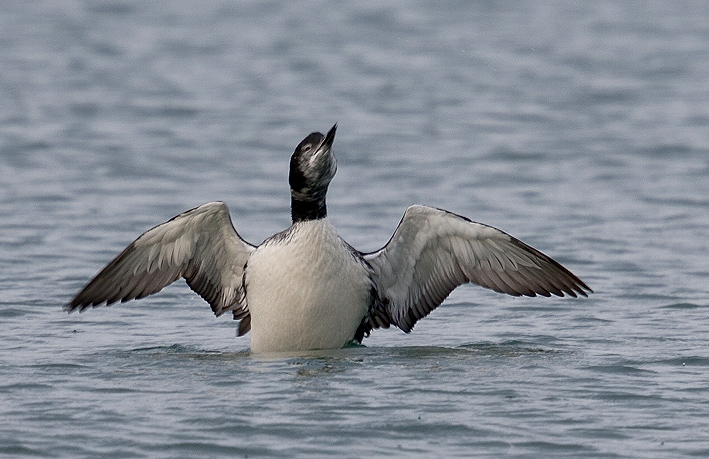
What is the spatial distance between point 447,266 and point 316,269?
3.61ft

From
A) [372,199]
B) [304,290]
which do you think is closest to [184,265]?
[304,290]

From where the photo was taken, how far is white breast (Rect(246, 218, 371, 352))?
852 cm

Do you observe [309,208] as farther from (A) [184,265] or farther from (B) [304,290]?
(A) [184,265]

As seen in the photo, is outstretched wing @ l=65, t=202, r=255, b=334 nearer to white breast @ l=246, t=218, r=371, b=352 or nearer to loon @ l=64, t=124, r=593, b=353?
loon @ l=64, t=124, r=593, b=353

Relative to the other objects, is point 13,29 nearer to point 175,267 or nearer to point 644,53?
point 644,53

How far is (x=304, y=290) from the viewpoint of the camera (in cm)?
852

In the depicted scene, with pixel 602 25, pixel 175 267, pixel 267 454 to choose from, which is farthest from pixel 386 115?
pixel 267 454

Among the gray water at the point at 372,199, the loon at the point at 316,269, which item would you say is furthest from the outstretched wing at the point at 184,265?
the gray water at the point at 372,199

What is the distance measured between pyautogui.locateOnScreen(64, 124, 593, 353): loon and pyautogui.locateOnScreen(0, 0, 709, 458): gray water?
24cm

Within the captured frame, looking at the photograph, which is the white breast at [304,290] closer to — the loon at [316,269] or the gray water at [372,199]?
the loon at [316,269]

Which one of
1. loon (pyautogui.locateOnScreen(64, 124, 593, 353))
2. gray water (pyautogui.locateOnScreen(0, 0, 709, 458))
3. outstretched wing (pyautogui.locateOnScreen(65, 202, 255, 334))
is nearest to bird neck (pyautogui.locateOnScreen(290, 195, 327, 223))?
loon (pyautogui.locateOnScreen(64, 124, 593, 353))

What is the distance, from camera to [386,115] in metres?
20.6

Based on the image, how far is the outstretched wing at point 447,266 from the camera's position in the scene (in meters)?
8.89

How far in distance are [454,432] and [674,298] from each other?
432 cm
